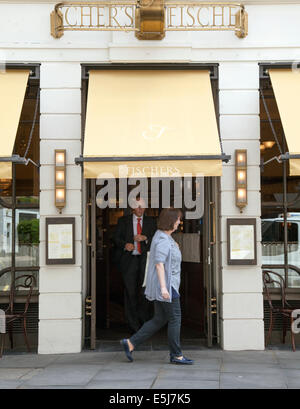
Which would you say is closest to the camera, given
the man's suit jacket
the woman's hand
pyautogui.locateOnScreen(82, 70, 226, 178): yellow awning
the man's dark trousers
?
the woman's hand

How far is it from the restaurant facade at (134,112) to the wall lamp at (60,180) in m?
0.01

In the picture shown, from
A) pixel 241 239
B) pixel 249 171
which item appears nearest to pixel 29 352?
pixel 241 239

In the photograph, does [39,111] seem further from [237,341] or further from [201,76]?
[237,341]

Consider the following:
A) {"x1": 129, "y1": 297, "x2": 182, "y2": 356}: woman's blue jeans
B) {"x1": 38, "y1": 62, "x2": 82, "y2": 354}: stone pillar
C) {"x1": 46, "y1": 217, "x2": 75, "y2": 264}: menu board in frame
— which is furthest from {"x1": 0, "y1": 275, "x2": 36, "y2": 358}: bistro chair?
{"x1": 129, "y1": 297, "x2": 182, "y2": 356}: woman's blue jeans

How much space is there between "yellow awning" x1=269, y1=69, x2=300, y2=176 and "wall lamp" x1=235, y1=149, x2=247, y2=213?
0.73m

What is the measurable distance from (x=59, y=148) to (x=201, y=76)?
2163mm

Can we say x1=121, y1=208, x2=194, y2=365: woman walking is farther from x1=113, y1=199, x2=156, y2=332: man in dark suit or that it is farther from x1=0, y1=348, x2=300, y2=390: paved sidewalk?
x1=113, y1=199, x2=156, y2=332: man in dark suit

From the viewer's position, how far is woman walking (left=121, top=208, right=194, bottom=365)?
23.5 ft

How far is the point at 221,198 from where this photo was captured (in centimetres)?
827

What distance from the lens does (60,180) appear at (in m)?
8.14

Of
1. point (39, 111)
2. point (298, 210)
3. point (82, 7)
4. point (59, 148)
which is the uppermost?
point (82, 7)

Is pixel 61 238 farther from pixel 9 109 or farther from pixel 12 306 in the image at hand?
pixel 9 109

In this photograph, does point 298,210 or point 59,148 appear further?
point 298,210

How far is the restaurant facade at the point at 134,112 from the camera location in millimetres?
8094
